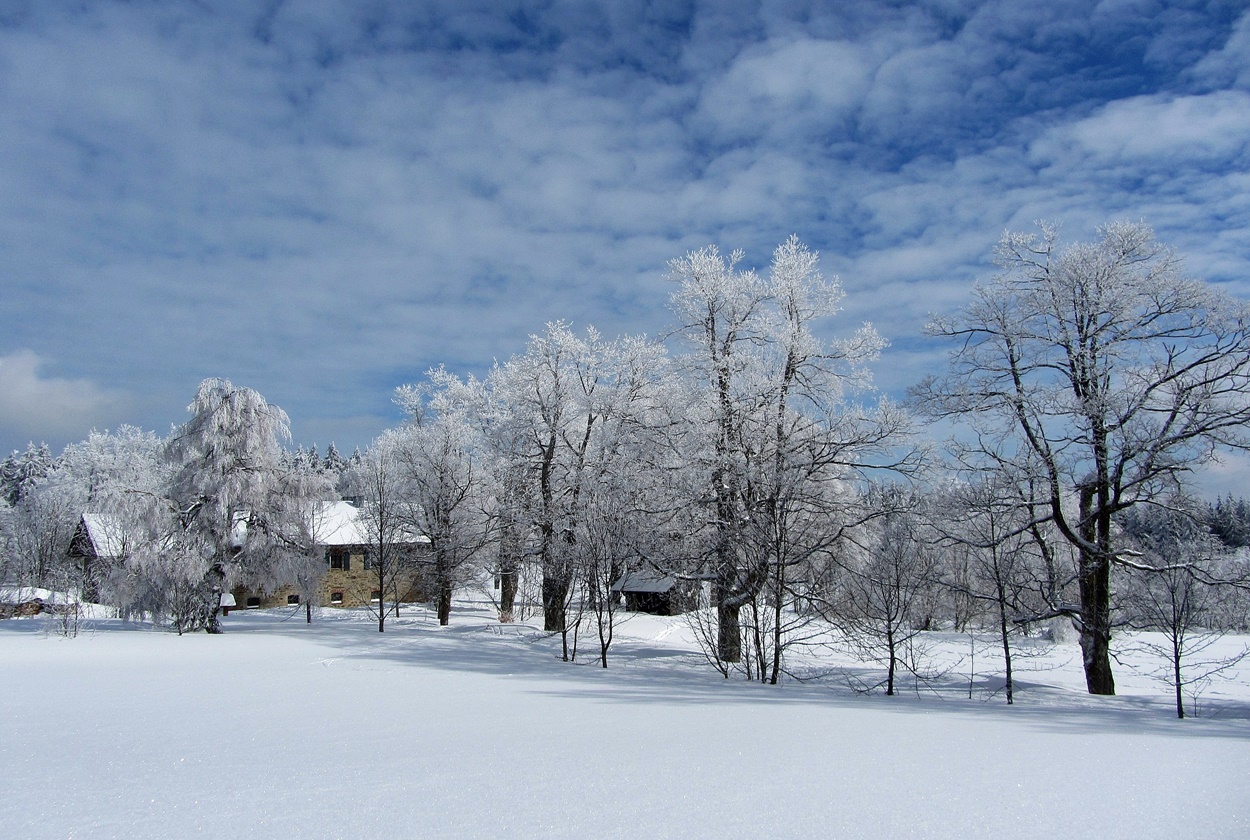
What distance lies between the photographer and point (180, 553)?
2514cm

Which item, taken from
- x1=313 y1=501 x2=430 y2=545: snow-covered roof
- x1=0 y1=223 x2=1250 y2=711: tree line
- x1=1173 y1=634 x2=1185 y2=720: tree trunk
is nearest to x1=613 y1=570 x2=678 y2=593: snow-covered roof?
x1=0 y1=223 x2=1250 y2=711: tree line

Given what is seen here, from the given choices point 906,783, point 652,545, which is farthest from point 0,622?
point 906,783

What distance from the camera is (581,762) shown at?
6566 millimetres

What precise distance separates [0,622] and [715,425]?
3175 cm

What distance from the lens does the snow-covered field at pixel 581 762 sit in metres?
4.84

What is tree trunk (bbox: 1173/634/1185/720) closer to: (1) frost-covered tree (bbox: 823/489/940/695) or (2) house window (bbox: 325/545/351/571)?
(1) frost-covered tree (bbox: 823/489/940/695)

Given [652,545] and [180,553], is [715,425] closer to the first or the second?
[652,545]

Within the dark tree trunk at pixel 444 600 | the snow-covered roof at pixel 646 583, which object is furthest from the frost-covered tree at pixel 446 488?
the snow-covered roof at pixel 646 583

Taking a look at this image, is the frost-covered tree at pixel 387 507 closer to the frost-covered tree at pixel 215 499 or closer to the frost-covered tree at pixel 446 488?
the frost-covered tree at pixel 446 488

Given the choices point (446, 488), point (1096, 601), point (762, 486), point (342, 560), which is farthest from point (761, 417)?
point (342, 560)

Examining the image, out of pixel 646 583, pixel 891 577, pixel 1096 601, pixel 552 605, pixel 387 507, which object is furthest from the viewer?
pixel 387 507

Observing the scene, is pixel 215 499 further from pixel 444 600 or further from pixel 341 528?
pixel 341 528

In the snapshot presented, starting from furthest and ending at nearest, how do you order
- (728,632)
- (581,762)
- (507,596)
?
(507,596) < (728,632) < (581,762)

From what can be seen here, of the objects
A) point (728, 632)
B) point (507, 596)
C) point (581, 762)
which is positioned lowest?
point (507, 596)
